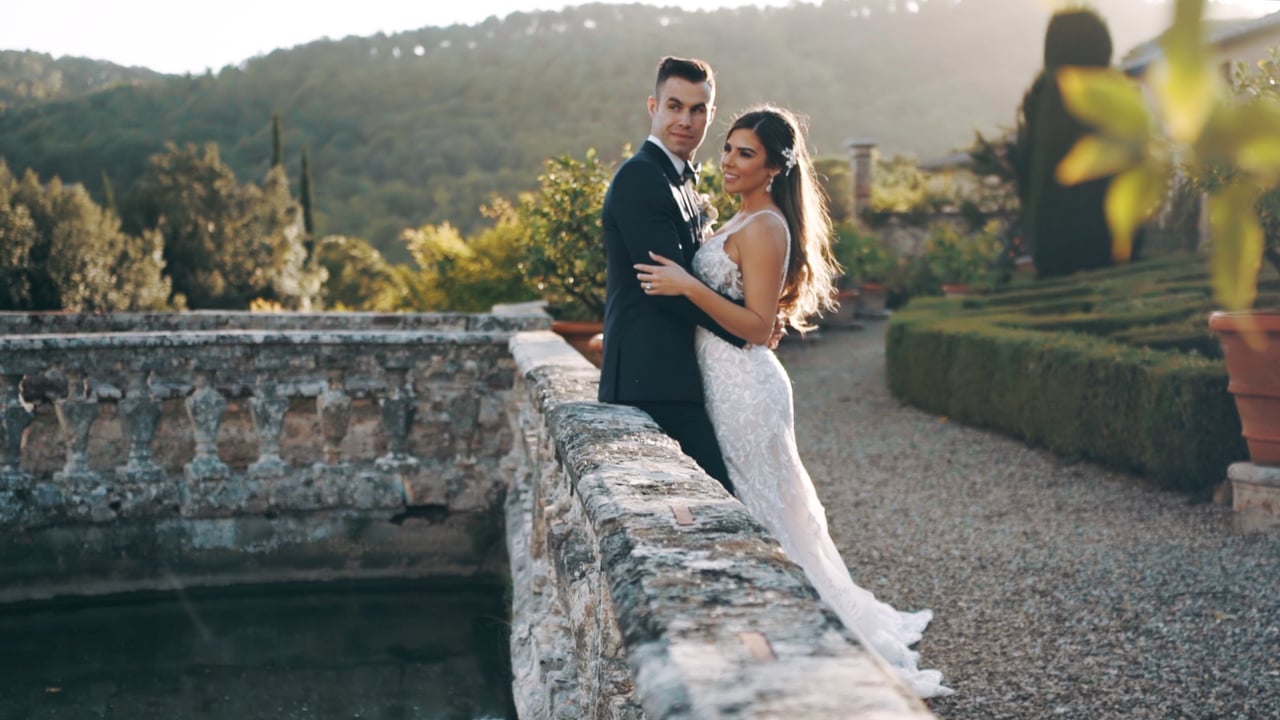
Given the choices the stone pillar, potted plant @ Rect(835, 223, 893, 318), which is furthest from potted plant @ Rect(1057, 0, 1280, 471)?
the stone pillar

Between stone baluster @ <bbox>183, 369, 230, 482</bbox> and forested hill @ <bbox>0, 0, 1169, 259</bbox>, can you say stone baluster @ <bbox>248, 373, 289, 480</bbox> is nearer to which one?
stone baluster @ <bbox>183, 369, 230, 482</bbox>

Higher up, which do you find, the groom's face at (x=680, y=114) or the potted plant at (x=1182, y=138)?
the groom's face at (x=680, y=114)

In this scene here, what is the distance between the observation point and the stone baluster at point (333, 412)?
18.7 ft

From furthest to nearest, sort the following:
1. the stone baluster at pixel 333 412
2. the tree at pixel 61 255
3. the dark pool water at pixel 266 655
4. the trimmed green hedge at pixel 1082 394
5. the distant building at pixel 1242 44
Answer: the tree at pixel 61 255, the distant building at pixel 1242 44, the trimmed green hedge at pixel 1082 394, the stone baluster at pixel 333 412, the dark pool water at pixel 266 655

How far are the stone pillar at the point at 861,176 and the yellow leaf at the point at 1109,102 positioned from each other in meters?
22.3

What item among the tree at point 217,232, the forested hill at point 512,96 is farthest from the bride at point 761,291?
the forested hill at point 512,96

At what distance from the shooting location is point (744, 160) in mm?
3252

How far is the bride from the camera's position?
316cm

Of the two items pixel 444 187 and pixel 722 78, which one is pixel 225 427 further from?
pixel 722 78

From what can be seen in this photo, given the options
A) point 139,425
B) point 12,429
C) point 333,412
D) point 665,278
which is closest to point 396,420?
point 333,412

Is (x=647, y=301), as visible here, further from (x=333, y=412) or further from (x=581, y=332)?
(x=581, y=332)

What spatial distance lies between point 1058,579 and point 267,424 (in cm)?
397

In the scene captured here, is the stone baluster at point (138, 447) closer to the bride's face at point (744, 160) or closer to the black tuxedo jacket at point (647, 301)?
Answer: the black tuxedo jacket at point (647, 301)

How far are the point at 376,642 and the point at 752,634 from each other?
4.18m
